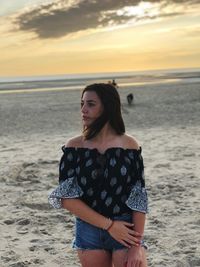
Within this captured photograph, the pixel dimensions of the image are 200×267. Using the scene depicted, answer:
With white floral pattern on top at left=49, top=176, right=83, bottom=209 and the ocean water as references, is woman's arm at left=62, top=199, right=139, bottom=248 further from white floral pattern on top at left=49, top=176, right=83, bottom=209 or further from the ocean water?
the ocean water

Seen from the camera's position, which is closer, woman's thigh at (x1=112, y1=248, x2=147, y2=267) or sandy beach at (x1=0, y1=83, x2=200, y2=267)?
woman's thigh at (x1=112, y1=248, x2=147, y2=267)

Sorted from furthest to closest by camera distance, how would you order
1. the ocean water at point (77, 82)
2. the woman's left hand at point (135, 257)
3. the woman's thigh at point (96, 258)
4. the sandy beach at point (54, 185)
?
the ocean water at point (77, 82) < the sandy beach at point (54, 185) < the woman's thigh at point (96, 258) < the woman's left hand at point (135, 257)

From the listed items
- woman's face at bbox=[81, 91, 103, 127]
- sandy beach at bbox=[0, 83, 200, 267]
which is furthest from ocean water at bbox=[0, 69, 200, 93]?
woman's face at bbox=[81, 91, 103, 127]

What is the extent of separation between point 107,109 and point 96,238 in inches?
30.6

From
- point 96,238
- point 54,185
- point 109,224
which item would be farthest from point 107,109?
point 54,185

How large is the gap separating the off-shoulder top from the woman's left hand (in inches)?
8.8

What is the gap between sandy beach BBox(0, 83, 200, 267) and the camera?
5.59m

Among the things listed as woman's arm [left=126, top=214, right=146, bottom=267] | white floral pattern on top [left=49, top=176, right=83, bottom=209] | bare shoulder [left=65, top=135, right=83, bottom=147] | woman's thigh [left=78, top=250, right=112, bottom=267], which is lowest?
woman's thigh [left=78, top=250, right=112, bottom=267]

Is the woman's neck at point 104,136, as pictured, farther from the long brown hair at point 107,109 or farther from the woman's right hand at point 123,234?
the woman's right hand at point 123,234

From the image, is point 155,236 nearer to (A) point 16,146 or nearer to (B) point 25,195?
(B) point 25,195

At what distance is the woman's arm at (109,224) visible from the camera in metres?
2.83

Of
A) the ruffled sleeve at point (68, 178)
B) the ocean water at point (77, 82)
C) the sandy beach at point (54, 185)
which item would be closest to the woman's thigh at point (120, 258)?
the ruffled sleeve at point (68, 178)

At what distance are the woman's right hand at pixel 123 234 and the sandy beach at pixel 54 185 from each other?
2551 mm

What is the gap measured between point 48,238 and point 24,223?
698mm
